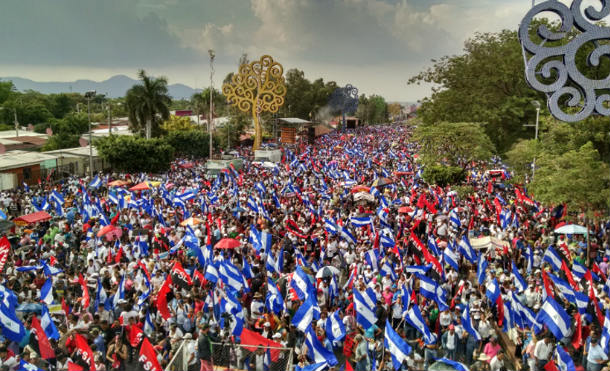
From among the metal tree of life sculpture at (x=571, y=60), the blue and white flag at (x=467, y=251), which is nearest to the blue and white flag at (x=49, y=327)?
the blue and white flag at (x=467, y=251)

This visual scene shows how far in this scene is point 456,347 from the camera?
33.5 feet

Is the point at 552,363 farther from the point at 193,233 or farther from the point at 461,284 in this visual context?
the point at 193,233

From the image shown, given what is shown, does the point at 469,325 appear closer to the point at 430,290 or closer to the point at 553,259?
the point at 430,290

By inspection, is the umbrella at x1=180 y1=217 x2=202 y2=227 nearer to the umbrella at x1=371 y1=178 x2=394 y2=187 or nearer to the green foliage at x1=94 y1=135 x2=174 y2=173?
the umbrella at x1=371 y1=178 x2=394 y2=187

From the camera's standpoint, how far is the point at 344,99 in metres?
96.5

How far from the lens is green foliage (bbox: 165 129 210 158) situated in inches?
1954

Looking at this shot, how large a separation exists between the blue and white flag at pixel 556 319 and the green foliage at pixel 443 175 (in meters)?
19.7

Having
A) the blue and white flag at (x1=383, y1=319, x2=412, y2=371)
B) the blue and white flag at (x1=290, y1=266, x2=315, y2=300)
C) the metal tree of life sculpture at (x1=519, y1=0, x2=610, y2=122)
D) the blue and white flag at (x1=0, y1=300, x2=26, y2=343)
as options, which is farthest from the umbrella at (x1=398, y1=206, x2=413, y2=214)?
the blue and white flag at (x1=0, y1=300, x2=26, y2=343)

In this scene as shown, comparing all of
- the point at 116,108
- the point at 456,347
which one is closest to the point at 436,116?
Result: the point at 456,347

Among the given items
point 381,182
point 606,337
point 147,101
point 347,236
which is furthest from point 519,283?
point 147,101

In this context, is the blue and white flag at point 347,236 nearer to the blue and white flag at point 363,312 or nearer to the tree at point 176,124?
the blue and white flag at point 363,312

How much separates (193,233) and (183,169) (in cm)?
2552

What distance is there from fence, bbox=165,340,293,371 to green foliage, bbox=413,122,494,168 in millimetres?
21996

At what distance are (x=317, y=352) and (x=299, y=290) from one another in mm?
2470
